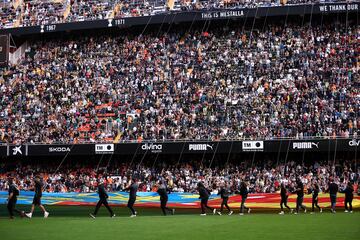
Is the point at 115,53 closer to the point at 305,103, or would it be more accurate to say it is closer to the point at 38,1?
the point at 38,1

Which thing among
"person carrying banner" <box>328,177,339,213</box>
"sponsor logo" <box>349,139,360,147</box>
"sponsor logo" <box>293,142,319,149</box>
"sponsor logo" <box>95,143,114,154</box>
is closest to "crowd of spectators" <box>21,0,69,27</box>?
"sponsor logo" <box>95,143,114,154</box>

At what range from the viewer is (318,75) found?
4447 cm

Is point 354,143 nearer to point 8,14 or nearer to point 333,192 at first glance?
point 333,192

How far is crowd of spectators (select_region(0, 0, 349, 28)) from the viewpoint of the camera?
2025 inches

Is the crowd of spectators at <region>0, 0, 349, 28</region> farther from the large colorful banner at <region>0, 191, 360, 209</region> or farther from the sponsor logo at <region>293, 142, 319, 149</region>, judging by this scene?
the large colorful banner at <region>0, 191, 360, 209</region>

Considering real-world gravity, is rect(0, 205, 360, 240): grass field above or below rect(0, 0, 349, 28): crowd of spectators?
below

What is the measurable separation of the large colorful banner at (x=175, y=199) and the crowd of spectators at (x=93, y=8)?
66.0 feet

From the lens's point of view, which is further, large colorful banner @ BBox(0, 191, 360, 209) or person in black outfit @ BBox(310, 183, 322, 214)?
large colorful banner @ BBox(0, 191, 360, 209)

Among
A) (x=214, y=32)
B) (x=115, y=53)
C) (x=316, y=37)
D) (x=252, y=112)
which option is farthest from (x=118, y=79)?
(x=316, y=37)

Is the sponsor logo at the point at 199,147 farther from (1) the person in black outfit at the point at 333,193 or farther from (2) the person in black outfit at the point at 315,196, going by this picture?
(1) the person in black outfit at the point at 333,193

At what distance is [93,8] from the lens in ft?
184

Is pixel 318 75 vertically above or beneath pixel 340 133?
above

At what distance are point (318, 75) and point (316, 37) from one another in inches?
179

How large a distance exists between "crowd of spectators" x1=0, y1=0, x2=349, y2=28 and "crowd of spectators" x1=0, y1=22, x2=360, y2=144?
1873mm
